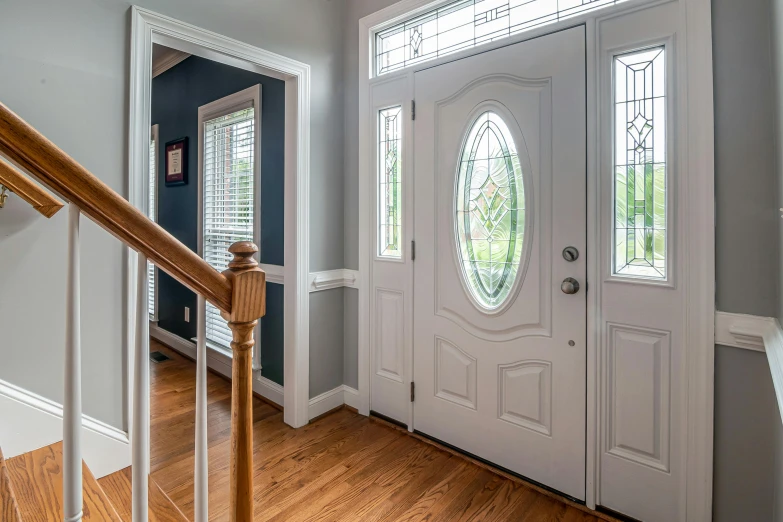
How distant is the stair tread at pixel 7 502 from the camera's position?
37.7 inches

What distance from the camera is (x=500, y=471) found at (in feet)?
6.61

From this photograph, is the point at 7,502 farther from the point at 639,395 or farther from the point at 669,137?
the point at 669,137

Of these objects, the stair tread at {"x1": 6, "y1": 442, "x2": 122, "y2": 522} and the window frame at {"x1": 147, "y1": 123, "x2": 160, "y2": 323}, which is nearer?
the stair tread at {"x1": 6, "y1": 442, "x2": 122, "y2": 522}

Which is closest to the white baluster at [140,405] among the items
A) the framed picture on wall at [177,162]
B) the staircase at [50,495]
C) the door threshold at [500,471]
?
the staircase at [50,495]

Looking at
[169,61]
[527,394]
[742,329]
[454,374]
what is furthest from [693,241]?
[169,61]

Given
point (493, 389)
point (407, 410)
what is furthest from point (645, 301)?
point (407, 410)

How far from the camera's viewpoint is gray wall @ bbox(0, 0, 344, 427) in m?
1.47

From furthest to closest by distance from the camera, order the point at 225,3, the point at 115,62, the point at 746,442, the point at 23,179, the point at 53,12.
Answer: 1. the point at 225,3
2. the point at 115,62
3. the point at 53,12
4. the point at 746,442
5. the point at 23,179

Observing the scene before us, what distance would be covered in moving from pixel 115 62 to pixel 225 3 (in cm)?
65

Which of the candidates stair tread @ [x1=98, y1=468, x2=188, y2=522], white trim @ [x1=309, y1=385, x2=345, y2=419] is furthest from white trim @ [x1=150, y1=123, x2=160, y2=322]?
stair tread @ [x1=98, y1=468, x2=188, y2=522]

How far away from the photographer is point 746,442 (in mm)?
1438

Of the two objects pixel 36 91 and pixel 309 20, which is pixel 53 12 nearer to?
pixel 36 91

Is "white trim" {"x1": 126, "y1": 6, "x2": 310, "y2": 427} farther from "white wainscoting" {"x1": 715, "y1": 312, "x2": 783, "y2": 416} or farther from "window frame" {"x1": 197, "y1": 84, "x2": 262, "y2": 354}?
"white wainscoting" {"x1": 715, "y1": 312, "x2": 783, "y2": 416}

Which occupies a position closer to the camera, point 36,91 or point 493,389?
point 36,91
